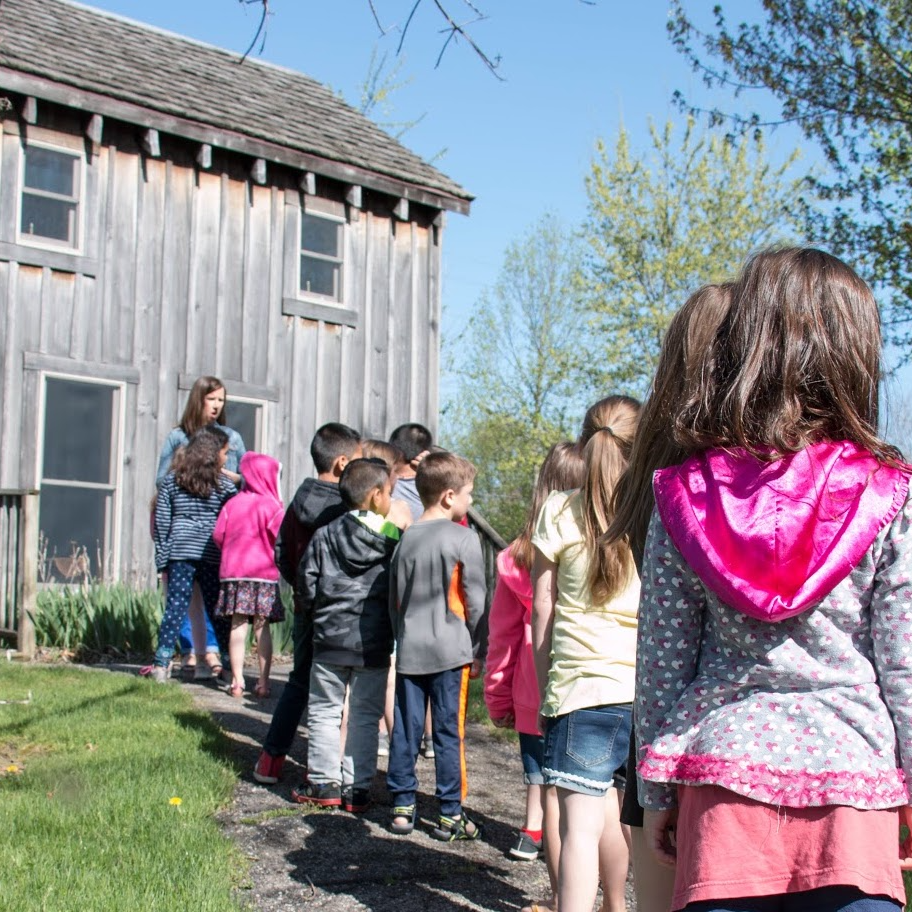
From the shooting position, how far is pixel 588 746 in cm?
344

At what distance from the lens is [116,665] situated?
8898mm

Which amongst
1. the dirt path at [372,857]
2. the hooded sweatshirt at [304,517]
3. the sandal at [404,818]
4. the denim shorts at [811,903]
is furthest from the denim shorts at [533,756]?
the denim shorts at [811,903]

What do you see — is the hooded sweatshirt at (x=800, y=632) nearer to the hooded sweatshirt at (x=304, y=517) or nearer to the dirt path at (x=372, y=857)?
the dirt path at (x=372, y=857)

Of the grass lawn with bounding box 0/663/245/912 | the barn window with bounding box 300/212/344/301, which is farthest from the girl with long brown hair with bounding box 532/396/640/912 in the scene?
the barn window with bounding box 300/212/344/301

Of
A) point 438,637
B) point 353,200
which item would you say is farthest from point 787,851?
point 353,200

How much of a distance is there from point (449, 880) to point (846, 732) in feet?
9.65

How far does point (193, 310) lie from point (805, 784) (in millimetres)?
11640

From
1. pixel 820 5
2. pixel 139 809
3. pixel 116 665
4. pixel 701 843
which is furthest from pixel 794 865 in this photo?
pixel 820 5

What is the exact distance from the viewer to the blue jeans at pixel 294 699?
5492 millimetres

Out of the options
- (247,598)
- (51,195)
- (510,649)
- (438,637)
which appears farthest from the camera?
(51,195)

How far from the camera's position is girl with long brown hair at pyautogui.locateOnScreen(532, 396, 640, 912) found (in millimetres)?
3365

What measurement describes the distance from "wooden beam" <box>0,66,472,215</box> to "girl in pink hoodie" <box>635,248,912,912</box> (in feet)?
35.8

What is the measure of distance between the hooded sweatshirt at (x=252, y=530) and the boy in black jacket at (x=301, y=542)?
1.26 meters

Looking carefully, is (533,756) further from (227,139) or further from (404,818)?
(227,139)
